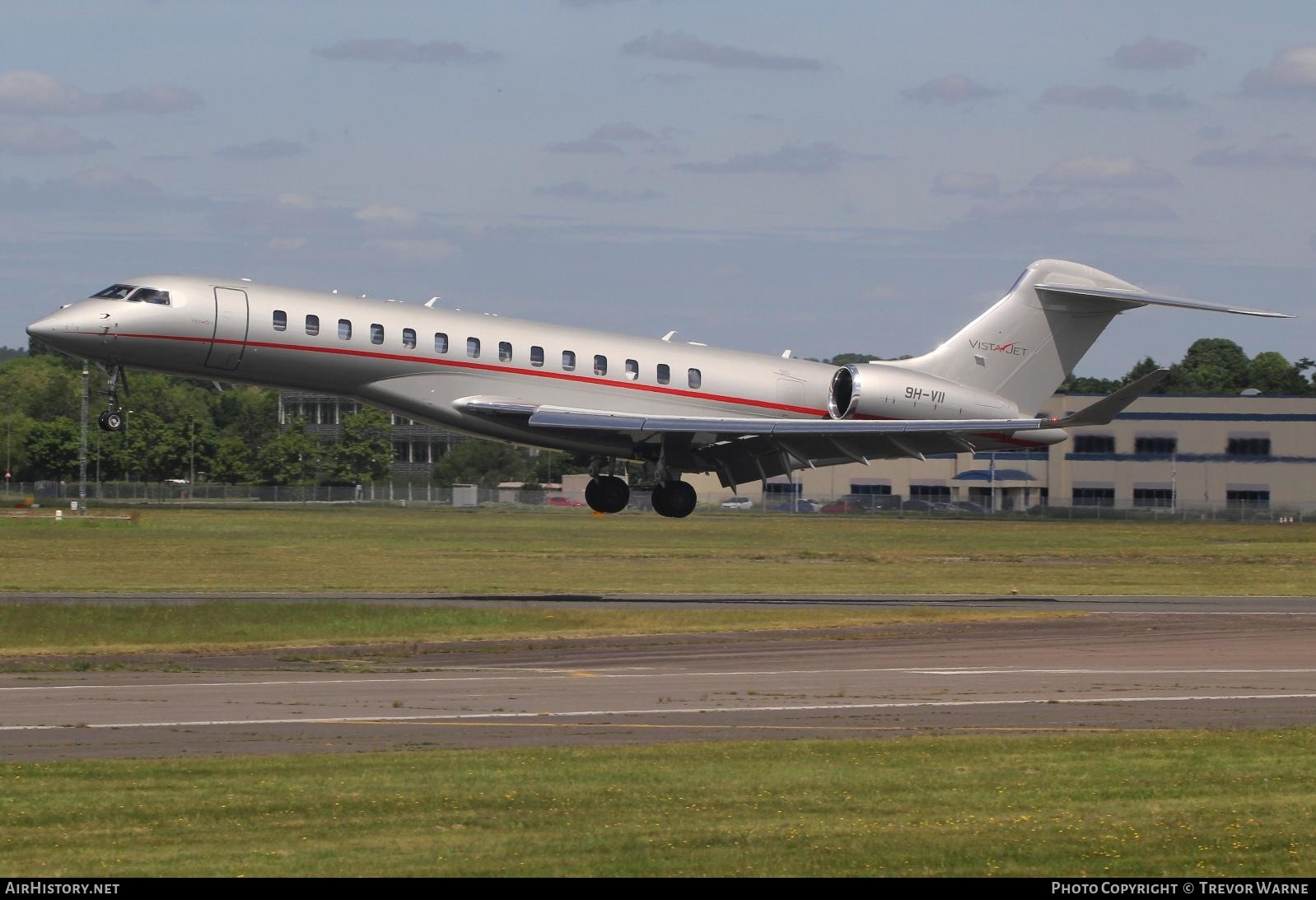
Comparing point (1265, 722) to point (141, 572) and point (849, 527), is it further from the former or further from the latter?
point (849, 527)

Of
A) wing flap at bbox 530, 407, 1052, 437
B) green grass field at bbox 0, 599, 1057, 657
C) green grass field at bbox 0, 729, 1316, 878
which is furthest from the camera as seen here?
wing flap at bbox 530, 407, 1052, 437

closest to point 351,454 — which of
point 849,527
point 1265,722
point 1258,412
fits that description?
point 849,527

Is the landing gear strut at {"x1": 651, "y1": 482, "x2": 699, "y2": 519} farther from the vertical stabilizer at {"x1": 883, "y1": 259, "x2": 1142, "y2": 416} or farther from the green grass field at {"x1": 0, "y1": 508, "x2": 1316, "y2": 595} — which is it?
the vertical stabilizer at {"x1": 883, "y1": 259, "x2": 1142, "y2": 416}

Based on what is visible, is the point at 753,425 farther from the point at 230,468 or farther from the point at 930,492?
the point at 230,468

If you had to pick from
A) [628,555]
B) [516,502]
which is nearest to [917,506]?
[516,502]

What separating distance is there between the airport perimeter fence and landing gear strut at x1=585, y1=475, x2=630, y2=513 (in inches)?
1119

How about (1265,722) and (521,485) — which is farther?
(521,485)

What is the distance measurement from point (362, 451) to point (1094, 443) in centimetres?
3664

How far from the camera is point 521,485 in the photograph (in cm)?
9225

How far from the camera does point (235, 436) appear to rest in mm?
115125

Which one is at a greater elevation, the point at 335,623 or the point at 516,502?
the point at 516,502

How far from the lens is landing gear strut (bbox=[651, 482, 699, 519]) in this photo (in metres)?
34.3

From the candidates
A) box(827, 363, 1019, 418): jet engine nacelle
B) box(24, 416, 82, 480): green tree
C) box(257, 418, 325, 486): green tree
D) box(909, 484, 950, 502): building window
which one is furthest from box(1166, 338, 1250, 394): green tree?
box(827, 363, 1019, 418): jet engine nacelle
